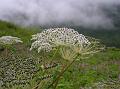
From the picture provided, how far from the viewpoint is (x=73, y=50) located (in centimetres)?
715

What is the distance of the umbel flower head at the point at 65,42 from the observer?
23.5ft

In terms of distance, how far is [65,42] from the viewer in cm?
730

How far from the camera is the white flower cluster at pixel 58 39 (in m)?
7.28

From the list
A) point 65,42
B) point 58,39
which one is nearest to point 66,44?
point 65,42

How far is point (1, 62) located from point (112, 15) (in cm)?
19017

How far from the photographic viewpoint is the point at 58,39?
24.1 feet

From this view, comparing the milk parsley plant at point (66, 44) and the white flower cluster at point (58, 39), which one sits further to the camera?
the white flower cluster at point (58, 39)

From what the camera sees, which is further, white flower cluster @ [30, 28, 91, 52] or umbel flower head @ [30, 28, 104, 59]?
white flower cluster @ [30, 28, 91, 52]

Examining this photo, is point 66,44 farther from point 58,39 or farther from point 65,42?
point 58,39

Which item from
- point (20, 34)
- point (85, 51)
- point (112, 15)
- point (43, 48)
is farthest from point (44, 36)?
point (112, 15)

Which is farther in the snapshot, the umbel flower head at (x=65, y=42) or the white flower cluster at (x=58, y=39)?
the white flower cluster at (x=58, y=39)

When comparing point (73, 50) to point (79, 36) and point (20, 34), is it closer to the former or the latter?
point (79, 36)

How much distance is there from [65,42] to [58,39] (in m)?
0.12

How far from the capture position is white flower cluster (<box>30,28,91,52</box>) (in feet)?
23.9
